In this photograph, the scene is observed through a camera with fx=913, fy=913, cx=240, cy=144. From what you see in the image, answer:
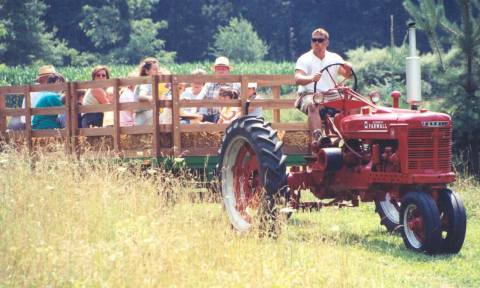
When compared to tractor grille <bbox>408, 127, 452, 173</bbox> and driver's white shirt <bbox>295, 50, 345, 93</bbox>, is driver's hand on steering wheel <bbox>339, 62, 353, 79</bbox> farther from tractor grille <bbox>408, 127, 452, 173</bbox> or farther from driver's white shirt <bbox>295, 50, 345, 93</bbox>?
tractor grille <bbox>408, 127, 452, 173</bbox>

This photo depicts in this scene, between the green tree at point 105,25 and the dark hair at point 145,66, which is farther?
the green tree at point 105,25

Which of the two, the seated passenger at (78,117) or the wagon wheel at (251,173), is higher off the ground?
the seated passenger at (78,117)

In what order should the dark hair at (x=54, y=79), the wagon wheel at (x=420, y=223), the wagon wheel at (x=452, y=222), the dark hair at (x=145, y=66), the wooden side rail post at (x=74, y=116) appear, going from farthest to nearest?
the dark hair at (x=54, y=79) → the wooden side rail post at (x=74, y=116) → the dark hair at (x=145, y=66) → the wagon wheel at (x=452, y=222) → the wagon wheel at (x=420, y=223)

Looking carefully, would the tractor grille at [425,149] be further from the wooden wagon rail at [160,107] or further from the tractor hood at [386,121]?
the wooden wagon rail at [160,107]

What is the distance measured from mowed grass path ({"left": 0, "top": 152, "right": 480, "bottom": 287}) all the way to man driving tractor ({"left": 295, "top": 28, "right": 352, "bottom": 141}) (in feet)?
3.81

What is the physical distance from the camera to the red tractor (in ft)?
25.6

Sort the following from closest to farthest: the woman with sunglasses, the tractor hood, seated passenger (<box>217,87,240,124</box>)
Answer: the tractor hood → seated passenger (<box>217,87,240,124</box>) → the woman with sunglasses

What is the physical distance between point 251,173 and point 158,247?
2832 millimetres

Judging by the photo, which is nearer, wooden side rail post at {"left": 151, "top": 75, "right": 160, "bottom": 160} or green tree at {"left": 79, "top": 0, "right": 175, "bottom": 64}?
wooden side rail post at {"left": 151, "top": 75, "right": 160, "bottom": 160}

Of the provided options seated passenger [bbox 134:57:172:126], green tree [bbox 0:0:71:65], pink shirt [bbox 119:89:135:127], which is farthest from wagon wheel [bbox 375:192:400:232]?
green tree [bbox 0:0:71:65]

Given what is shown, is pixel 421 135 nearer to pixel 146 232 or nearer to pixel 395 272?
pixel 395 272

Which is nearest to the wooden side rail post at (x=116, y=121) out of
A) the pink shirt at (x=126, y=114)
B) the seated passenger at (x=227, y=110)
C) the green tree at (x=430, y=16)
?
the pink shirt at (x=126, y=114)

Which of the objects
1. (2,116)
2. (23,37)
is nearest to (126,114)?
(2,116)

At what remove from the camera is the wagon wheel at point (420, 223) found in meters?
7.60
